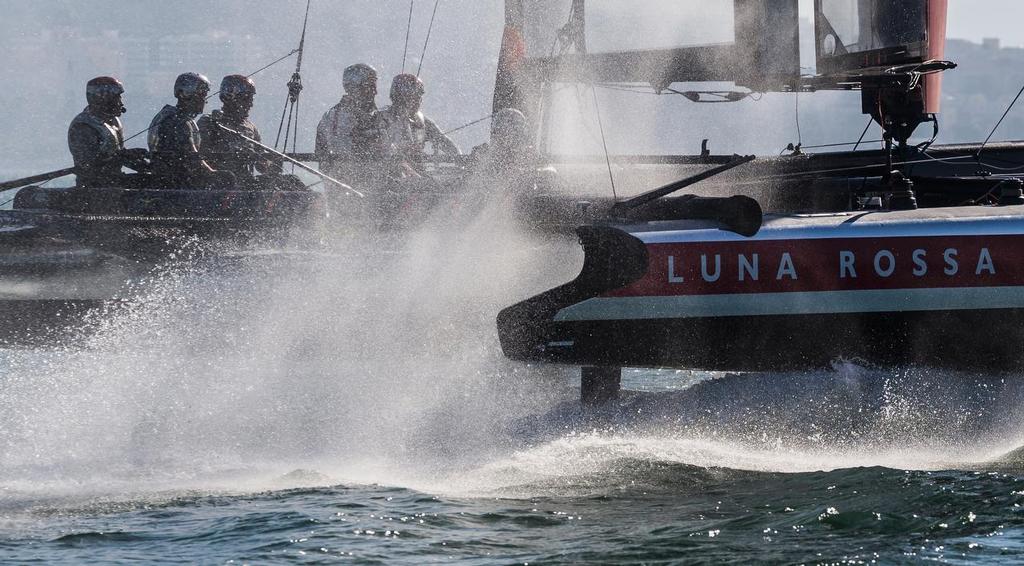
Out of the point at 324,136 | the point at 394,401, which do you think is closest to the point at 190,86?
the point at 324,136

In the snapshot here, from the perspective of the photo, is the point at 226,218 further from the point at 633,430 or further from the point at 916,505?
the point at 916,505

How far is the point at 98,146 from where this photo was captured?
10.2 metres

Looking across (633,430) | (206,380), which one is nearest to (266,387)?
(206,380)

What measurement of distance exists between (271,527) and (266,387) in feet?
9.91

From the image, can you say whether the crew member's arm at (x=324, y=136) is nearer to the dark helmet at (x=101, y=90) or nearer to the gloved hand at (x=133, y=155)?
the gloved hand at (x=133, y=155)

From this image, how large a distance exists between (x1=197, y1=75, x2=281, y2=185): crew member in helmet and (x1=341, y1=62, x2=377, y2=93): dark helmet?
0.80 meters

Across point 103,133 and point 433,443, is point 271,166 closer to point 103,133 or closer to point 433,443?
point 103,133

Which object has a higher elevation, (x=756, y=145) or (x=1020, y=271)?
(x=756, y=145)

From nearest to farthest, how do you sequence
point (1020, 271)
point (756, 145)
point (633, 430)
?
1. point (1020, 271)
2. point (633, 430)
3. point (756, 145)

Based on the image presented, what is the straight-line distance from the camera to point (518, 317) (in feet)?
22.9

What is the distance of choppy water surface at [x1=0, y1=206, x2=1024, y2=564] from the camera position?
5.12m

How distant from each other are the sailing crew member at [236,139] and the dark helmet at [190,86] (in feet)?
0.59

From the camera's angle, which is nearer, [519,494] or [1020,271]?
[519,494]

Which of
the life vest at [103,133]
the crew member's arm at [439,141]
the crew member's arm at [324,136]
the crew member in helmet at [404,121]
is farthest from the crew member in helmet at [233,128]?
the crew member's arm at [439,141]
